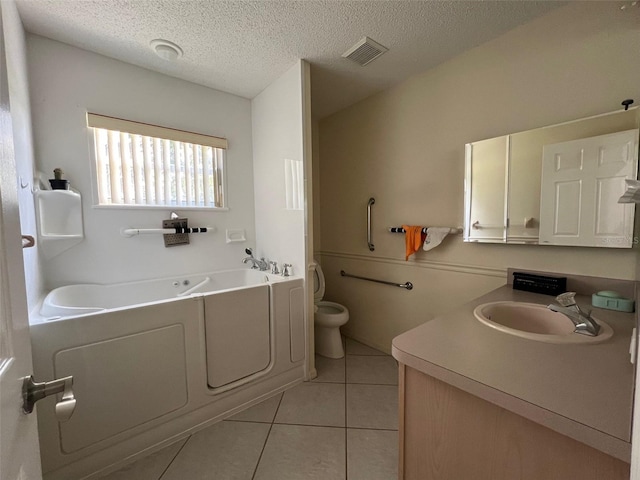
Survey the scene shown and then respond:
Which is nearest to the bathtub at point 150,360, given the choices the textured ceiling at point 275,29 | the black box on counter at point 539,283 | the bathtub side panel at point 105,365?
the bathtub side panel at point 105,365

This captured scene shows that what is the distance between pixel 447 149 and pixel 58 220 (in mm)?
2767

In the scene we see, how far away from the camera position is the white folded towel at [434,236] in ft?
6.16

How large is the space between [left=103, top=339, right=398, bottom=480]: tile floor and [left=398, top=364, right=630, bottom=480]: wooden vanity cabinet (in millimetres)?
599

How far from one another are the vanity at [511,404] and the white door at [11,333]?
0.85 m

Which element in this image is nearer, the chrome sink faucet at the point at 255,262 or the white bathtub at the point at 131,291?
the white bathtub at the point at 131,291

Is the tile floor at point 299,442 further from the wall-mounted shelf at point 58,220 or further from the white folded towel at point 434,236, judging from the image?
the wall-mounted shelf at point 58,220

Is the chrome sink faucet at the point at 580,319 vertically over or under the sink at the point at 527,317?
over

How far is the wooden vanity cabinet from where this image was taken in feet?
1.92

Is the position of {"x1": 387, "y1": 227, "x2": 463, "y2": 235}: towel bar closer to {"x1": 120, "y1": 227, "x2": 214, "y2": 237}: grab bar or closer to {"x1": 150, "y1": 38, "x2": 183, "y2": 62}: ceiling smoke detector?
{"x1": 120, "y1": 227, "x2": 214, "y2": 237}: grab bar

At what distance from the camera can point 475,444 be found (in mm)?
727

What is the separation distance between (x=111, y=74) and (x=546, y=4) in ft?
9.49

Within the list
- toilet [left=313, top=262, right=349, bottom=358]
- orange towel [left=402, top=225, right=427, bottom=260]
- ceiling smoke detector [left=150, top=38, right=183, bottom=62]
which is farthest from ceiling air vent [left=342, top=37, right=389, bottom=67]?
toilet [left=313, top=262, right=349, bottom=358]

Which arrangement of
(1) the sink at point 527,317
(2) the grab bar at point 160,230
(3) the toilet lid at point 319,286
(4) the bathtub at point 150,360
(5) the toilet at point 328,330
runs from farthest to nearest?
1. (3) the toilet lid at point 319,286
2. (5) the toilet at point 328,330
3. (2) the grab bar at point 160,230
4. (4) the bathtub at point 150,360
5. (1) the sink at point 527,317

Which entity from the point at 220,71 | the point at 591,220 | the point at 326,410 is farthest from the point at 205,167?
the point at 591,220
